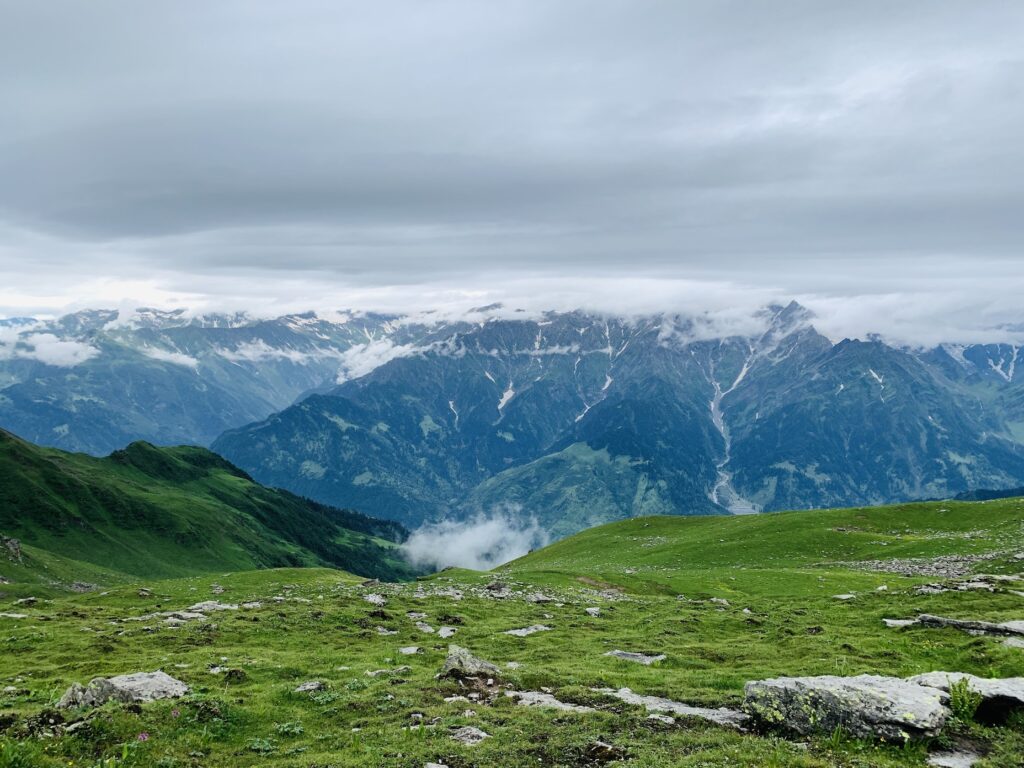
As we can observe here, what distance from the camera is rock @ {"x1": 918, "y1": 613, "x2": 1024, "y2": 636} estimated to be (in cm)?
3098

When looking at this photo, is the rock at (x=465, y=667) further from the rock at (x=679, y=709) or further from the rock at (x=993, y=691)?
the rock at (x=993, y=691)

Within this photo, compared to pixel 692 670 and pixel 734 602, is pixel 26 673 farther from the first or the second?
pixel 734 602

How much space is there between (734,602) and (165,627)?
144ft

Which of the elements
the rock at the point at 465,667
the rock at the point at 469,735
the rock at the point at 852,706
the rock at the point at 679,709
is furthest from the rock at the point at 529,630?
the rock at the point at 852,706

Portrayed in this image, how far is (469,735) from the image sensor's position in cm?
2080

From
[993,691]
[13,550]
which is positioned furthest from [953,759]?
[13,550]

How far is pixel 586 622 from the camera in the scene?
4606 centimetres

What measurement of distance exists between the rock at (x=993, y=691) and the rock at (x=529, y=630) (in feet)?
79.5

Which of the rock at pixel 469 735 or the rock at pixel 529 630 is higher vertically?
the rock at pixel 469 735

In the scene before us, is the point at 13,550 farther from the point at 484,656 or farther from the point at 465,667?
the point at 465,667

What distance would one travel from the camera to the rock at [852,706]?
18.0 meters

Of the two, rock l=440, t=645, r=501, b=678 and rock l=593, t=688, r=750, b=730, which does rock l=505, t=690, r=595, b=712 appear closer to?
rock l=593, t=688, r=750, b=730

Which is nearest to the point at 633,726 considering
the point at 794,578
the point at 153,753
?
the point at 153,753

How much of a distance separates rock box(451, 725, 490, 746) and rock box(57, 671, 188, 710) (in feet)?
38.0
